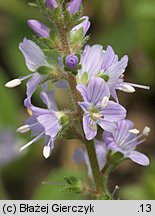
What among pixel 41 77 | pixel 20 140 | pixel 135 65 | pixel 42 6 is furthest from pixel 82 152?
pixel 135 65

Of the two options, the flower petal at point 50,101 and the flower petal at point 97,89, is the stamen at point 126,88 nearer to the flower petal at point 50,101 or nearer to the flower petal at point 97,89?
the flower petal at point 97,89

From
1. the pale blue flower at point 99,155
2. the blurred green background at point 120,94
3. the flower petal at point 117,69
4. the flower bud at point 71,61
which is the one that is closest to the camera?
the flower bud at point 71,61

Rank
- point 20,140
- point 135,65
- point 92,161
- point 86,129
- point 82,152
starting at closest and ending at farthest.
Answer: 1. point 86,129
2. point 92,161
3. point 82,152
4. point 20,140
5. point 135,65

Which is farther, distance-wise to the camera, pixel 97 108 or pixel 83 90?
pixel 97 108

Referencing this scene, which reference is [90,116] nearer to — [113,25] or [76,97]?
[76,97]

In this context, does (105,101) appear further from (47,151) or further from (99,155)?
(99,155)

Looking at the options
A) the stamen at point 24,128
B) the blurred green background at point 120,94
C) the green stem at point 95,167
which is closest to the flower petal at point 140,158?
the green stem at point 95,167

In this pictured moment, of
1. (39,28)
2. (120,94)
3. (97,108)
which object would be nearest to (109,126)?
(97,108)
